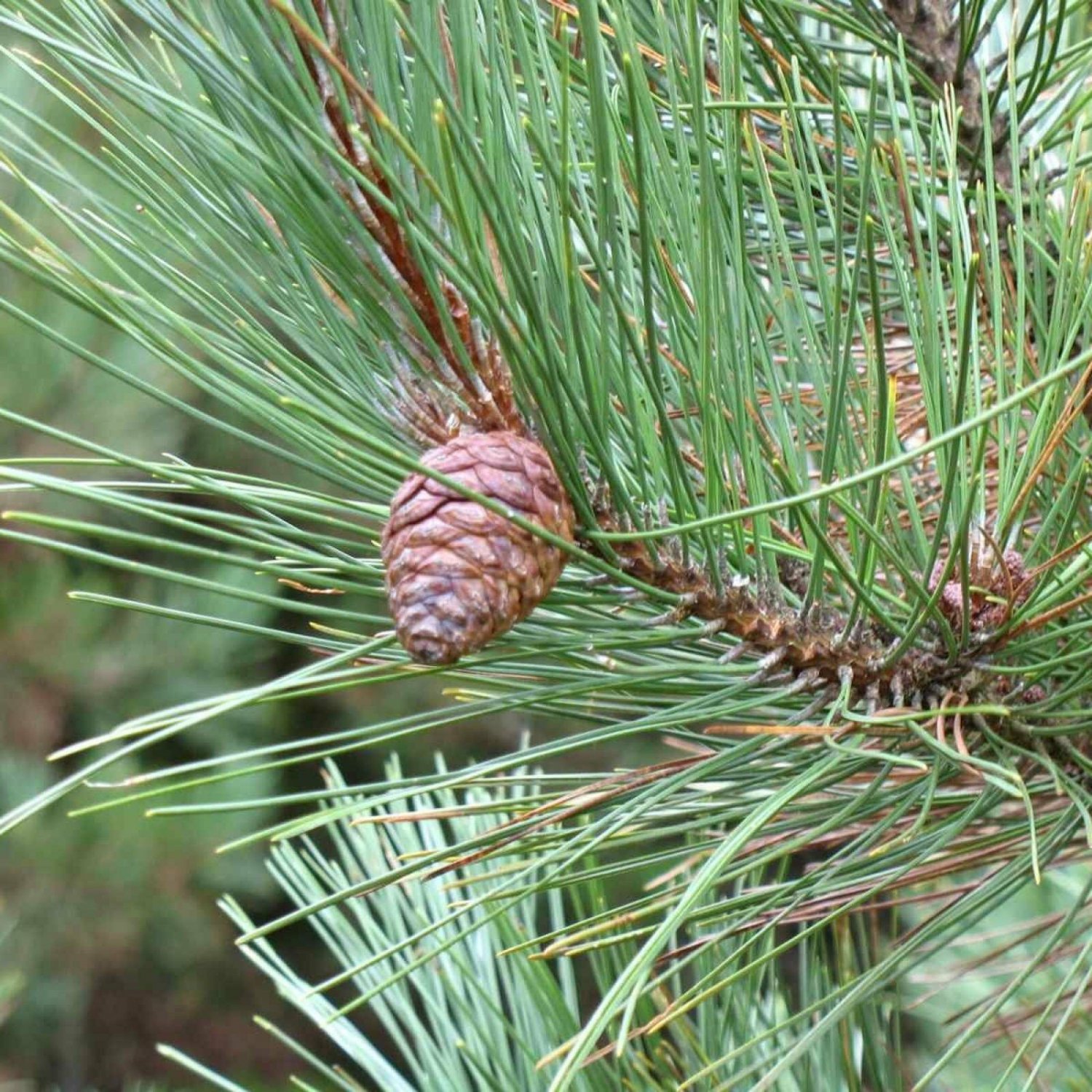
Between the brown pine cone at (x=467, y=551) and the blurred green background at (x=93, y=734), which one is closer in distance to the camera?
the brown pine cone at (x=467, y=551)

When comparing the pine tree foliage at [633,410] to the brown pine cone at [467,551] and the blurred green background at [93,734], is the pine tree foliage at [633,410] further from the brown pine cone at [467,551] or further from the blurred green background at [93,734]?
the blurred green background at [93,734]

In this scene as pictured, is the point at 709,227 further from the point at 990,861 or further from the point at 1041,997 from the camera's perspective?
the point at 1041,997

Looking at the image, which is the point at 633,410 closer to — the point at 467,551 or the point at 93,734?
the point at 467,551

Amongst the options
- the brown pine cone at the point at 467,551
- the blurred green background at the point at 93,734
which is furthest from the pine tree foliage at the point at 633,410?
the blurred green background at the point at 93,734

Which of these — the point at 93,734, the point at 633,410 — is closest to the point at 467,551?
the point at 633,410

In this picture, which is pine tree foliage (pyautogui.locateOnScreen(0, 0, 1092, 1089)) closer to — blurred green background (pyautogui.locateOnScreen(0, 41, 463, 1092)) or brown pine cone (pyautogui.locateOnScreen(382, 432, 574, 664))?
brown pine cone (pyautogui.locateOnScreen(382, 432, 574, 664))
